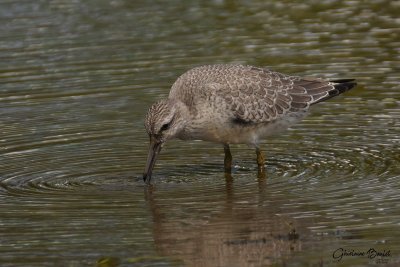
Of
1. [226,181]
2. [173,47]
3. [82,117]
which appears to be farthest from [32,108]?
[226,181]

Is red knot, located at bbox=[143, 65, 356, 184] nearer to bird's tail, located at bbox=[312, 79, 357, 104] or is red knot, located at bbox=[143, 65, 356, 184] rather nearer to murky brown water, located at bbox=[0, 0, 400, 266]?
bird's tail, located at bbox=[312, 79, 357, 104]

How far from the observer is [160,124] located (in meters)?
13.3

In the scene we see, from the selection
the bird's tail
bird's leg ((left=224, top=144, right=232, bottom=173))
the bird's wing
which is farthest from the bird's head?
the bird's tail

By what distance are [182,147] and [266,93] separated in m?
1.52

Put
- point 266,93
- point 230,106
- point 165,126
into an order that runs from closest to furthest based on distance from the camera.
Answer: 1. point 165,126
2. point 230,106
3. point 266,93

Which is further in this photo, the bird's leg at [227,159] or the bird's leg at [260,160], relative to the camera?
the bird's leg at [227,159]

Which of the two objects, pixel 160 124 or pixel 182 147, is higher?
pixel 160 124

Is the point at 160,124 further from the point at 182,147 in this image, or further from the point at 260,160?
the point at 182,147

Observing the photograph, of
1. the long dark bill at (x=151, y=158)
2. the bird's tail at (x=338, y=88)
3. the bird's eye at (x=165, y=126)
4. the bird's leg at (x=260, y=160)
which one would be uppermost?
the bird's eye at (x=165, y=126)

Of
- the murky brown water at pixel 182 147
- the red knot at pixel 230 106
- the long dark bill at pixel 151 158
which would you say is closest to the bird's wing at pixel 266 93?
the red knot at pixel 230 106

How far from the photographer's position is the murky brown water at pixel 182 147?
1079cm

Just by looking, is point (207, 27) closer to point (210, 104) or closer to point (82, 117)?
point (82, 117)

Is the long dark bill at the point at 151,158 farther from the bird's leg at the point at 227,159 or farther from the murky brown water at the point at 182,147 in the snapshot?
the bird's leg at the point at 227,159

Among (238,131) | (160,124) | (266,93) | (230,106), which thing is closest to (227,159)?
(238,131)
